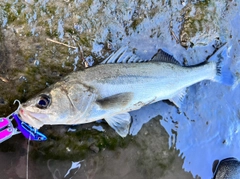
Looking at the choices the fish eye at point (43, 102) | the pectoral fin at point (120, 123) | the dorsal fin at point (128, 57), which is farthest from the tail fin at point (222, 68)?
the fish eye at point (43, 102)

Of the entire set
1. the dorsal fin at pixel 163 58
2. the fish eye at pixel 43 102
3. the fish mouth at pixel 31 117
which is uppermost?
the dorsal fin at pixel 163 58

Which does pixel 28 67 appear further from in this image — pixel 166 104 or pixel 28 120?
pixel 166 104

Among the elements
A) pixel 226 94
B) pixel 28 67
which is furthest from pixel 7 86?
pixel 226 94

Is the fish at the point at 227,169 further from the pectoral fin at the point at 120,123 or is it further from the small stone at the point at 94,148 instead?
the small stone at the point at 94,148

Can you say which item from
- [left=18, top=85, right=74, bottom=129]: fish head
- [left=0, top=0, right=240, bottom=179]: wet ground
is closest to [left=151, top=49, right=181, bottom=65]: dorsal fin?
[left=0, top=0, right=240, bottom=179]: wet ground

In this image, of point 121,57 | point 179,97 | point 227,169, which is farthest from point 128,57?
point 227,169

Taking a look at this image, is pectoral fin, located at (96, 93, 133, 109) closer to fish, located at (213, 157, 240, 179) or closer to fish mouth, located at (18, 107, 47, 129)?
fish mouth, located at (18, 107, 47, 129)

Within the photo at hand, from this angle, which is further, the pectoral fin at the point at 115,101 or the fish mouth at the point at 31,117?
the pectoral fin at the point at 115,101
